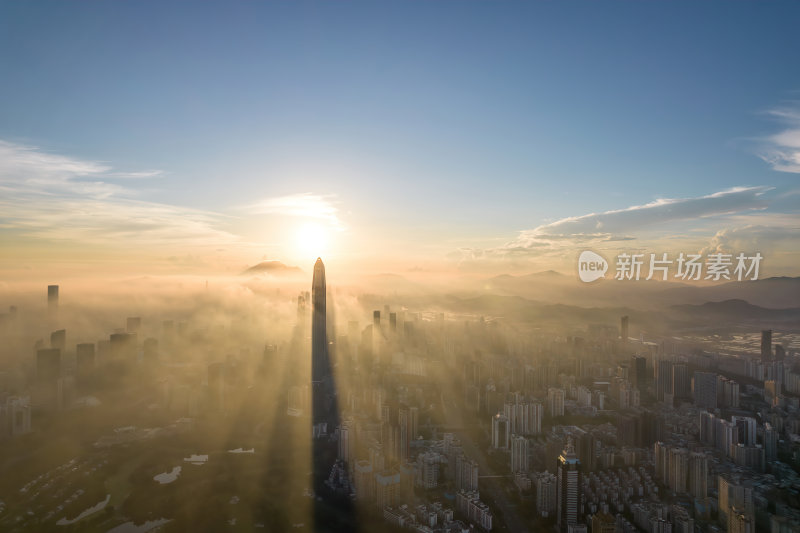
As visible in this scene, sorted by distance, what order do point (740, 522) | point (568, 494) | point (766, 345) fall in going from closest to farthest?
point (740, 522), point (568, 494), point (766, 345)

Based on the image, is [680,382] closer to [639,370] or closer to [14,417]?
[639,370]

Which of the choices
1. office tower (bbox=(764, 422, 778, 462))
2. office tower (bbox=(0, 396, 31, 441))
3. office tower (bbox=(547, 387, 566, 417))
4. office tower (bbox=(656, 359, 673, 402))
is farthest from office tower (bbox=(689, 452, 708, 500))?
office tower (bbox=(0, 396, 31, 441))

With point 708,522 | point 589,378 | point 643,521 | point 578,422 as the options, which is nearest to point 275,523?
point 643,521

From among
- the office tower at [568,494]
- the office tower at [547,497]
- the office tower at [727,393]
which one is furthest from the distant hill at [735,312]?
the office tower at [547,497]

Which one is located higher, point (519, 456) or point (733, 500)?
point (733, 500)

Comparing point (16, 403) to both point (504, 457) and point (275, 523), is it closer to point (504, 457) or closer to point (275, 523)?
point (275, 523)

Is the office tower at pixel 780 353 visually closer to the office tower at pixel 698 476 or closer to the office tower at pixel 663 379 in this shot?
the office tower at pixel 663 379

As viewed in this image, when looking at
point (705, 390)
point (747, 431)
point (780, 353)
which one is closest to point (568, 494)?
point (747, 431)
